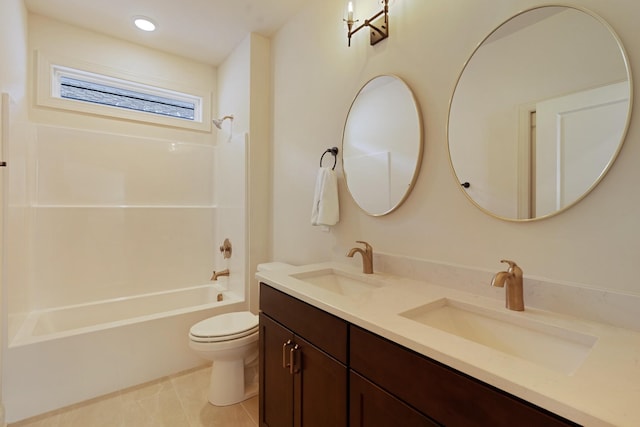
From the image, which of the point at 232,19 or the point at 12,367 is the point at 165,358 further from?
the point at 232,19

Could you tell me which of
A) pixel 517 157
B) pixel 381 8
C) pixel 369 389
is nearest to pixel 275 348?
pixel 369 389

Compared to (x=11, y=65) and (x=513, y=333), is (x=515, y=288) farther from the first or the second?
(x=11, y=65)

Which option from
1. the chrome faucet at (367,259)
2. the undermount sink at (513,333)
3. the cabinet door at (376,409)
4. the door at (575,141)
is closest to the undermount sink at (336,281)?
the chrome faucet at (367,259)

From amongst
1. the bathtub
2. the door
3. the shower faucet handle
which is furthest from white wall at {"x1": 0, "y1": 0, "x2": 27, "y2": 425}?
the door

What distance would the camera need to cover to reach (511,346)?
958 millimetres

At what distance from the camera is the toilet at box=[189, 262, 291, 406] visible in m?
1.83

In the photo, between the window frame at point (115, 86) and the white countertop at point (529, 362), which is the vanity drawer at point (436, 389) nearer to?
the white countertop at point (529, 362)

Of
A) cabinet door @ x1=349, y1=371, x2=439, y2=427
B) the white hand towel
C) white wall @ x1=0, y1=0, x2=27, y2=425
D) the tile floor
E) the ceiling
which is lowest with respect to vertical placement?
the tile floor

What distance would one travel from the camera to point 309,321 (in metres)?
1.21

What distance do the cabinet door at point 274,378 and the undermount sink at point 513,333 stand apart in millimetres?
633

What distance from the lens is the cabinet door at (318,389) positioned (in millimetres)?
1053

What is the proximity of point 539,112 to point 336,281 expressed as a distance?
1.18m

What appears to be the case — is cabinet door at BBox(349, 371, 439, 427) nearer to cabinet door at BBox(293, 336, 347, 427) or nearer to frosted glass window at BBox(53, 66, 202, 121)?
cabinet door at BBox(293, 336, 347, 427)

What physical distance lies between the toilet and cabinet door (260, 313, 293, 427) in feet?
1.22
